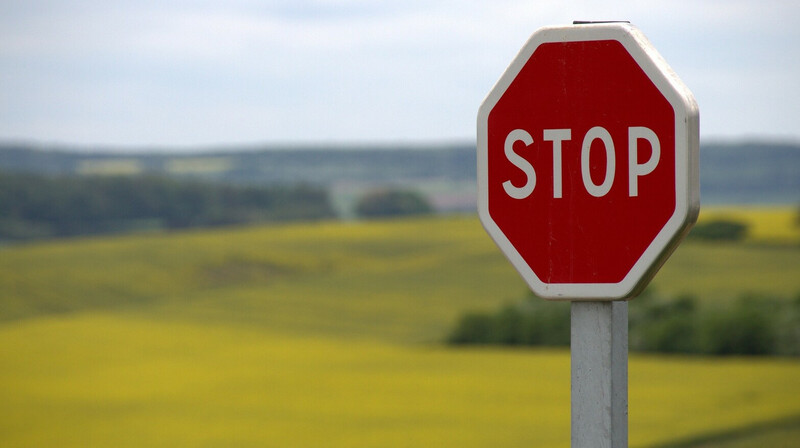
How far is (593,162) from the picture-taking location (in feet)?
6.34

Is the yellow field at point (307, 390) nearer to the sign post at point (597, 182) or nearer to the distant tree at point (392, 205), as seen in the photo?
the distant tree at point (392, 205)

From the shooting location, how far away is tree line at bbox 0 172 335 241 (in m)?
27.6

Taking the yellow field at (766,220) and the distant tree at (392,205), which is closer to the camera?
the yellow field at (766,220)

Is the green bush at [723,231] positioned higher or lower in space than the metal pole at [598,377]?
lower

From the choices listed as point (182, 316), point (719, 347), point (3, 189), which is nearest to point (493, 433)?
point (719, 347)

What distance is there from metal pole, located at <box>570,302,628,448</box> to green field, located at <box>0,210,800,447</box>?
448 inches

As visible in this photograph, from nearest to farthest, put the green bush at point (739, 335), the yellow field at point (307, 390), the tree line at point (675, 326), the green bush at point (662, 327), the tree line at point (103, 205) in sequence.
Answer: the yellow field at point (307, 390) → the green bush at point (739, 335) → the tree line at point (675, 326) → the green bush at point (662, 327) → the tree line at point (103, 205)

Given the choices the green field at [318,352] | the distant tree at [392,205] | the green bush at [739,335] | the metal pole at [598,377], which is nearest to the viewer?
the metal pole at [598,377]

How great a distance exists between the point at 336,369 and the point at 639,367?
227 inches

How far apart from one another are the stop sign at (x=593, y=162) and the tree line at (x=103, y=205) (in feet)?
88.0

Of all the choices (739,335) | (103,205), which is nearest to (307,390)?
(739,335)

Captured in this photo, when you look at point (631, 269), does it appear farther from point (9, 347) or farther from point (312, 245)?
point (312, 245)

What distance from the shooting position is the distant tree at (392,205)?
33.9m

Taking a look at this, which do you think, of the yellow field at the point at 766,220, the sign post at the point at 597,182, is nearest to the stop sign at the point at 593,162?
the sign post at the point at 597,182
